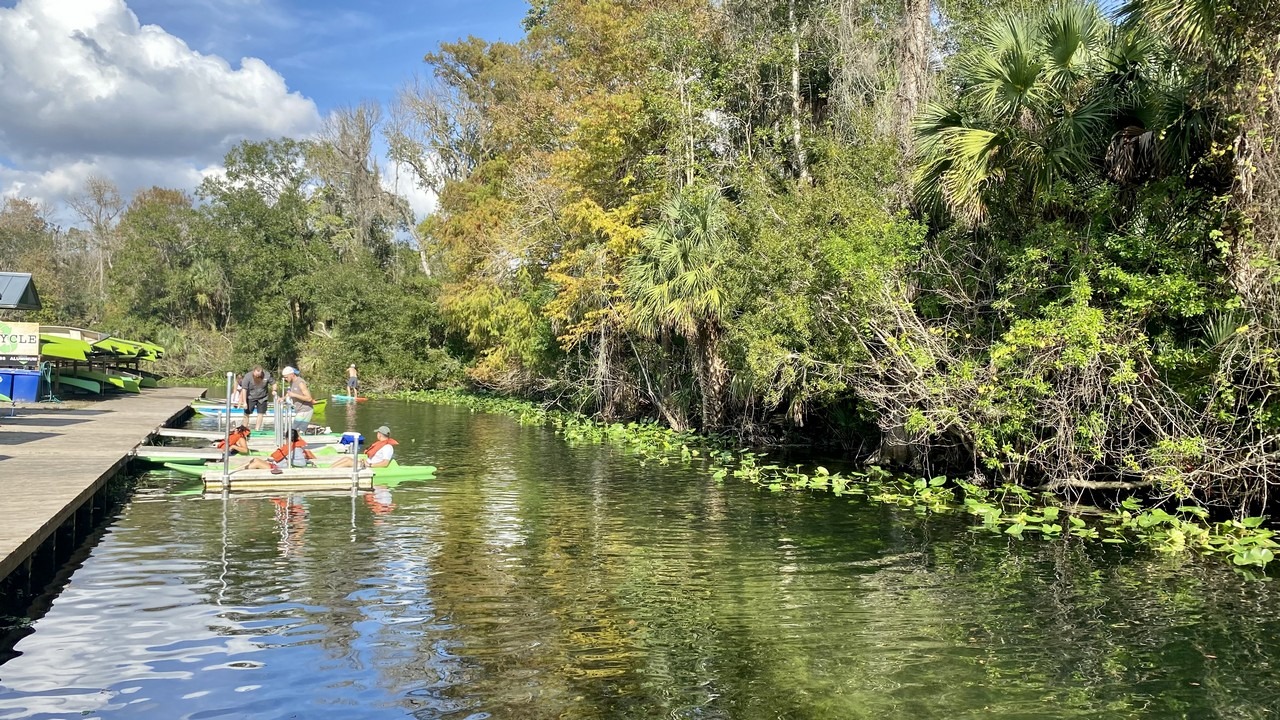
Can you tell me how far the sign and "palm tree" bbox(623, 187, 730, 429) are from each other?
1616cm

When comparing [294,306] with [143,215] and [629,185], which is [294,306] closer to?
[143,215]

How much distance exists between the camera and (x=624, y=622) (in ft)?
27.4

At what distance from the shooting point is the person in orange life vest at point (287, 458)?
15383 millimetres

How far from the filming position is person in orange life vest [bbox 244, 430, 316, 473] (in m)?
15.4

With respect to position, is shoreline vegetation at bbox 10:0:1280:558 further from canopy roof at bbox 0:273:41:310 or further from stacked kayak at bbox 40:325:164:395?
canopy roof at bbox 0:273:41:310

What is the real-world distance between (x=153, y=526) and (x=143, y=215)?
51.8m

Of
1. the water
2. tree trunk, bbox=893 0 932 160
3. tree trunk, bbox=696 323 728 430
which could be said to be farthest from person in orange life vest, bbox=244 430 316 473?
tree trunk, bbox=893 0 932 160

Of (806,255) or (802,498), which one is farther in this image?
(806,255)

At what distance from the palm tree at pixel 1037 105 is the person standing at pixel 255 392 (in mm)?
15022

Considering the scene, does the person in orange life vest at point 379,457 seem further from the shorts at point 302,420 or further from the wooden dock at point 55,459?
the shorts at point 302,420

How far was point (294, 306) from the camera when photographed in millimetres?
56625

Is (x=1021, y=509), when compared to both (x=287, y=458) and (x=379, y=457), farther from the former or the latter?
(x=287, y=458)

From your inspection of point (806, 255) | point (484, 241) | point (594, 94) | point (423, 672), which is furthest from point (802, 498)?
point (484, 241)

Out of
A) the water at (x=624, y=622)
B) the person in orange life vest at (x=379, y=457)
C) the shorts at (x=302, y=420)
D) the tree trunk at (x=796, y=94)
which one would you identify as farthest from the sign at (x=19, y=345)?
the tree trunk at (x=796, y=94)
